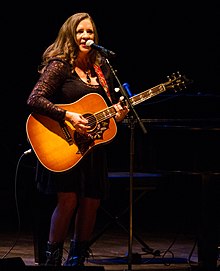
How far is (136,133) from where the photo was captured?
5.78 metres

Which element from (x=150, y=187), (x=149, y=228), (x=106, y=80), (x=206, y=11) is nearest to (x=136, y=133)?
(x=150, y=187)

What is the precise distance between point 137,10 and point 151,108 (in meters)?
2.20

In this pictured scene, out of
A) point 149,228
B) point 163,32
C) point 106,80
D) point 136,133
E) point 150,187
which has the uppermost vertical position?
point 163,32

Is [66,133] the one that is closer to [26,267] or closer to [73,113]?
[73,113]

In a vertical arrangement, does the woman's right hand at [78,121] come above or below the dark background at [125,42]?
below

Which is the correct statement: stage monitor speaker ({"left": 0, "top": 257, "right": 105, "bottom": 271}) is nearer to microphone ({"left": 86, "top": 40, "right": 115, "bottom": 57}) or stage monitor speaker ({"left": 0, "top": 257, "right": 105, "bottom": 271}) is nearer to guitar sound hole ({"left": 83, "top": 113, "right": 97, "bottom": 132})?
guitar sound hole ({"left": 83, "top": 113, "right": 97, "bottom": 132})

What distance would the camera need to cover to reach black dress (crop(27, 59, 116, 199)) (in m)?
4.56

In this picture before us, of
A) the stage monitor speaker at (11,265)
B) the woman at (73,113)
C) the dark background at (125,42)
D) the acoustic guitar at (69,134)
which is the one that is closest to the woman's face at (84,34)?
the woman at (73,113)

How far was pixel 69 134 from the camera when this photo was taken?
4.62 meters

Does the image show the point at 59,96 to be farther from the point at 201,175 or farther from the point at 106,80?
the point at 201,175

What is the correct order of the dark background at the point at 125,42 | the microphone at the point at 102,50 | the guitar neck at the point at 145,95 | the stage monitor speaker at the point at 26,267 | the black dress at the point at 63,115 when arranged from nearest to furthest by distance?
the stage monitor speaker at the point at 26,267 → the microphone at the point at 102,50 → the black dress at the point at 63,115 → the guitar neck at the point at 145,95 → the dark background at the point at 125,42

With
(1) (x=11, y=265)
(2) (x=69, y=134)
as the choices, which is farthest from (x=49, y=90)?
Answer: (1) (x=11, y=265)

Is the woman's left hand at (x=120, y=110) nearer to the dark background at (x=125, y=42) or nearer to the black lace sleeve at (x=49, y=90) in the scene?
the black lace sleeve at (x=49, y=90)

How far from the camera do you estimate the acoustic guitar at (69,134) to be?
458 cm
